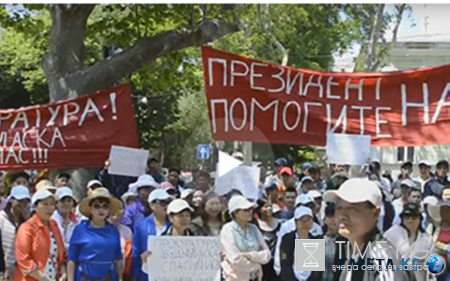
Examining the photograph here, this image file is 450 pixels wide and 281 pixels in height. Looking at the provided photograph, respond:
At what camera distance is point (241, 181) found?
803 cm

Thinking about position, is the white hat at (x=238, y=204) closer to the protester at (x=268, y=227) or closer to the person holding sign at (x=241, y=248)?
A: the person holding sign at (x=241, y=248)

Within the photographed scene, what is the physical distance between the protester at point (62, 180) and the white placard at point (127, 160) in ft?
2.37

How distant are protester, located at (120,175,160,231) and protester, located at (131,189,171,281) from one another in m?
0.44

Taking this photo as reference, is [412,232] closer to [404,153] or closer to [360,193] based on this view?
[360,193]

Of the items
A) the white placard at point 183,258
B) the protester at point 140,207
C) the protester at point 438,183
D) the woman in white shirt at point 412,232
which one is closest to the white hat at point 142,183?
the protester at point 140,207

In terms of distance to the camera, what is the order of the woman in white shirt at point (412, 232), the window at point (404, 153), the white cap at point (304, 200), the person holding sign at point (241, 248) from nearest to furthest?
1. the woman in white shirt at point (412, 232)
2. the person holding sign at point (241, 248)
3. the white cap at point (304, 200)
4. the window at point (404, 153)

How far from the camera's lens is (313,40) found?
3108cm

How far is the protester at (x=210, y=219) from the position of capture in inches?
285

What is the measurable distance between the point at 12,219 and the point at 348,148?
318cm

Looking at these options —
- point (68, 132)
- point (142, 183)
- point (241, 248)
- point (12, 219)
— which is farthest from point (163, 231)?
point (68, 132)

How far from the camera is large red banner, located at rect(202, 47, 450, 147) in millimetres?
8078

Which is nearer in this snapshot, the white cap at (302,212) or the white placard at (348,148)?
the white cap at (302,212)

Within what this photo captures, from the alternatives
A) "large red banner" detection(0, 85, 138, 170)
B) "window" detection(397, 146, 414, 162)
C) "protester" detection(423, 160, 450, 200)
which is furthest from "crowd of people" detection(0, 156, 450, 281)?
"window" detection(397, 146, 414, 162)

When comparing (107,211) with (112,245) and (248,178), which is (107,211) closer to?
(112,245)
